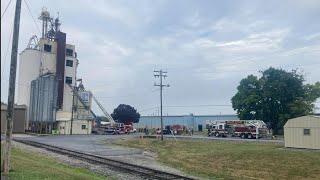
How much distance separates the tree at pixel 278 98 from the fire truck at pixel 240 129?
1181 cm

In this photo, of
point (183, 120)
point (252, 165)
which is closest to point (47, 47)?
point (183, 120)

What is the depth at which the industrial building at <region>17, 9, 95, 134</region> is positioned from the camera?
96.4m

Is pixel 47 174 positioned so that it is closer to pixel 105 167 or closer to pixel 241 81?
pixel 105 167

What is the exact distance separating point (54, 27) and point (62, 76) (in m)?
15.0

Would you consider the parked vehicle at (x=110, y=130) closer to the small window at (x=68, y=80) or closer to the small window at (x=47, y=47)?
the small window at (x=68, y=80)

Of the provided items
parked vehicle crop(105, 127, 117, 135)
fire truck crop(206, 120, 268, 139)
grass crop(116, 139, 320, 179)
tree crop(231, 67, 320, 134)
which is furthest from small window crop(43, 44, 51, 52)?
grass crop(116, 139, 320, 179)

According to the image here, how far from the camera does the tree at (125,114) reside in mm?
124688

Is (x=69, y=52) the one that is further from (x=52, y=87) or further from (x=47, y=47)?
(x=52, y=87)

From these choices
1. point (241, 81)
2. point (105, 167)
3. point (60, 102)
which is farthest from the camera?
point (60, 102)

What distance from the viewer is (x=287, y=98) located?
81688 mm

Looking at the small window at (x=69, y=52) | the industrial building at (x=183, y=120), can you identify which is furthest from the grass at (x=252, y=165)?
the industrial building at (x=183, y=120)

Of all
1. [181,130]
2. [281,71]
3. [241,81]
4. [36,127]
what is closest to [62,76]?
[36,127]

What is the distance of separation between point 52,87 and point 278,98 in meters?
49.2

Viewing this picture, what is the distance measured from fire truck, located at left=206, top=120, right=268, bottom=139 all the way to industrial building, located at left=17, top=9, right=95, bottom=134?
1322 inches
